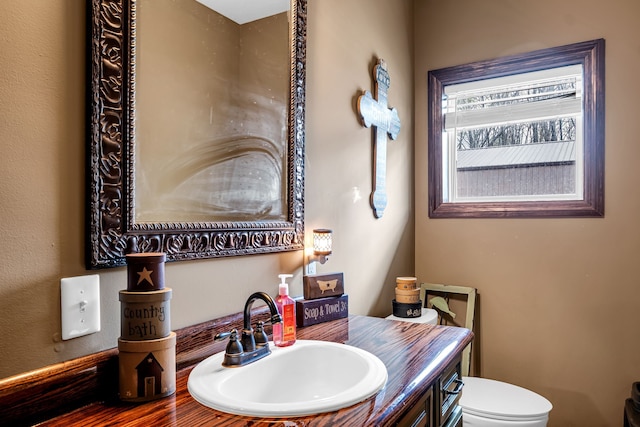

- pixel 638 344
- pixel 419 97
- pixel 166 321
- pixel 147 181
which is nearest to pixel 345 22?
pixel 419 97

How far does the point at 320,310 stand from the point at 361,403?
0.66m

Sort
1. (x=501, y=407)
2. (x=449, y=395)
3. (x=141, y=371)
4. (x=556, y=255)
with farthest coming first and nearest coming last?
(x=556, y=255) < (x=501, y=407) < (x=449, y=395) < (x=141, y=371)

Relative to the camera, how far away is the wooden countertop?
0.79 metres

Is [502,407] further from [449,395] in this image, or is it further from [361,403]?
[361,403]

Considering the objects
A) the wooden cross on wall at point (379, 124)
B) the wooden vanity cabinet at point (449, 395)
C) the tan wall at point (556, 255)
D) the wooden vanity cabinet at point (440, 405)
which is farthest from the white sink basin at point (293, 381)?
the tan wall at point (556, 255)

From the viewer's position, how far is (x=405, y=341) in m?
1.29

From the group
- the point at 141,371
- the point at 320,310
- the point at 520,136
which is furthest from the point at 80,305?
the point at 520,136

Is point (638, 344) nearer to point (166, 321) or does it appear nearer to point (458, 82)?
point (458, 82)

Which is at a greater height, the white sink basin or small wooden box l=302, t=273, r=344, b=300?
small wooden box l=302, t=273, r=344, b=300

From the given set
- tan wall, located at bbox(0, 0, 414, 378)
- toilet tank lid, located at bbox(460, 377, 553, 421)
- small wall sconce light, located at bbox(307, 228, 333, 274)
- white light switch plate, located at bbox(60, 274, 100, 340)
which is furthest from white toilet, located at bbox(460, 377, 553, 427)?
white light switch plate, located at bbox(60, 274, 100, 340)

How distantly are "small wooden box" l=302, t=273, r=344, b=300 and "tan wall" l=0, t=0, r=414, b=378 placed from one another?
3.5 inches

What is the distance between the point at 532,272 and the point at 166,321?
6.84 feet

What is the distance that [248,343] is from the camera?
108cm

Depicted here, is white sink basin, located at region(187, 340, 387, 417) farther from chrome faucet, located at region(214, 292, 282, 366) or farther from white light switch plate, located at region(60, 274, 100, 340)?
white light switch plate, located at region(60, 274, 100, 340)
